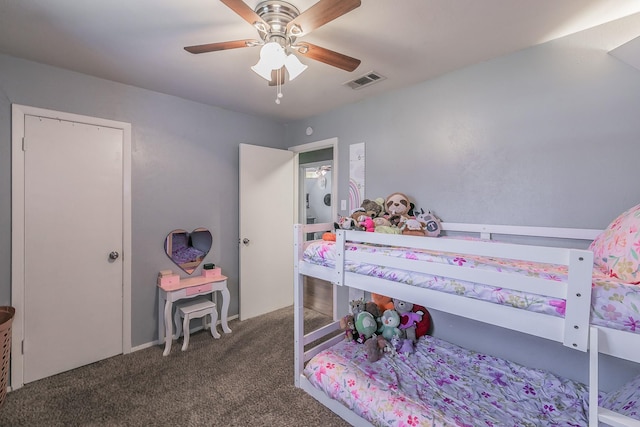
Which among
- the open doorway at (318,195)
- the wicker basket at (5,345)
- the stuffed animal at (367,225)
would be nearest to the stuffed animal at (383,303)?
the stuffed animal at (367,225)

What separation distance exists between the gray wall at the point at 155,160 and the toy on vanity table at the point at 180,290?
0.27ft

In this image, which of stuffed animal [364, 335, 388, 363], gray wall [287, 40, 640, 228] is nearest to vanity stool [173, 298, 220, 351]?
stuffed animal [364, 335, 388, 363]

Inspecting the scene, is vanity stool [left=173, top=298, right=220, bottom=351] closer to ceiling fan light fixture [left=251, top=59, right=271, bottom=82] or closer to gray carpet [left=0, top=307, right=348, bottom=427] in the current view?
gray carpet [left=0, top=307, right=348, bottom=427]

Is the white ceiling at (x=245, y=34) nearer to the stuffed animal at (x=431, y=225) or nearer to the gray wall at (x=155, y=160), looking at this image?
the gray wall at (x=155, y=160)

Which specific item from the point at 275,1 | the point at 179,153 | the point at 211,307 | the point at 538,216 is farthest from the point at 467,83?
the point at 211,307

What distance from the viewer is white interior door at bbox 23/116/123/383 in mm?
2115

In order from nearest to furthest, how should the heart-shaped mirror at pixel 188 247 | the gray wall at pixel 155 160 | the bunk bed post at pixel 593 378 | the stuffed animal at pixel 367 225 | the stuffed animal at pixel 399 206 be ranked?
the bunk bed post at pixel 593 378
the gray wall at pixel 155 160
the stuffed animal at pixel 367 225
the stuffed animal at pixel 399 206
the heart-shaped mirror at pixel 188 247

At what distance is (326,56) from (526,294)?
1552 millimetres

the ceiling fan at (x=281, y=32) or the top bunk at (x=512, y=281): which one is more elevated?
the ceiling fan at (x=281, y=32)

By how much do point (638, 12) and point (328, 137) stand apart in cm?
240

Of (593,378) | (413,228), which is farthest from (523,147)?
(593,378)

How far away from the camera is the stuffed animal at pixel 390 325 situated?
2.27 meters

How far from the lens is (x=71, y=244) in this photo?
2.26 metres

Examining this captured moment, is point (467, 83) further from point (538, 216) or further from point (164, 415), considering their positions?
point (164, 415)
